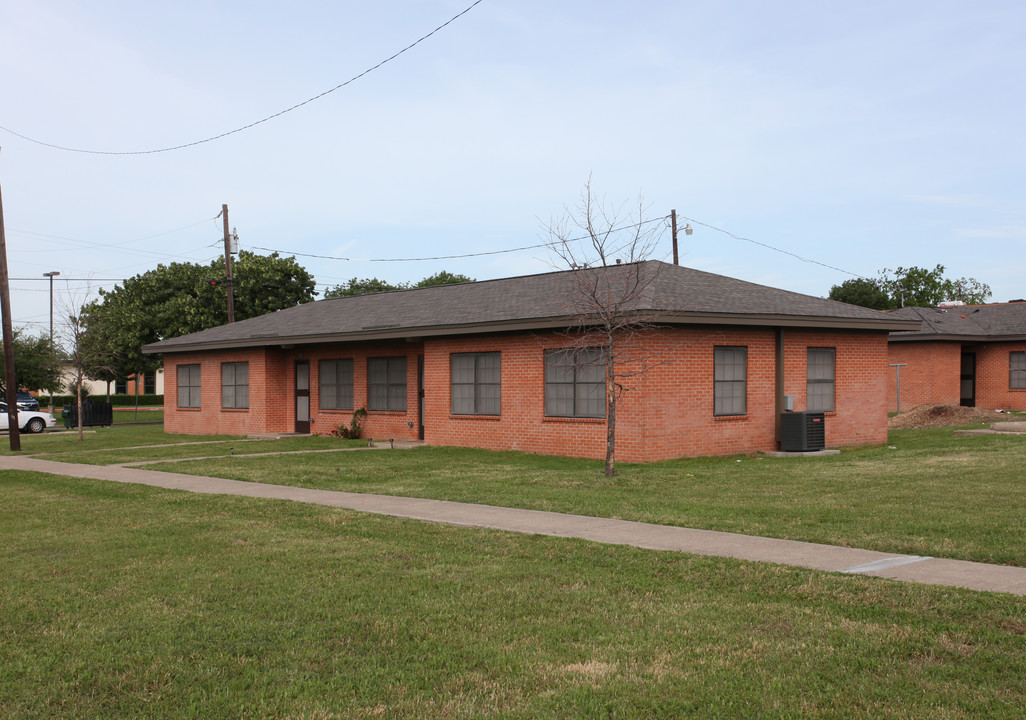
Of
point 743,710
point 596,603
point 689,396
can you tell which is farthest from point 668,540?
point 689,396

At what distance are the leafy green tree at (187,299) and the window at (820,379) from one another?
36313 millimetres

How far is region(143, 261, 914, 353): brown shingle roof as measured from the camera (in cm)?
1975

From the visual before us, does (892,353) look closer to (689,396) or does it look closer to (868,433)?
(868,433)

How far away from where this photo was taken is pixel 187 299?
5216 cm

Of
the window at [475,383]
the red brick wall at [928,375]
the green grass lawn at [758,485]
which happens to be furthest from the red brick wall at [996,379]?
the window at [475,383]

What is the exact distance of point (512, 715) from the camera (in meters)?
Answer: 4.80

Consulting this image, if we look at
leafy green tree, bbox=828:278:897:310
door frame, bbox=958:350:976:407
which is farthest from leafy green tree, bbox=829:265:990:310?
door frame, bbox=958:350:976:407

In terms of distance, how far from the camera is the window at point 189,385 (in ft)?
107

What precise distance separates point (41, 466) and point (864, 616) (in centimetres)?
1800

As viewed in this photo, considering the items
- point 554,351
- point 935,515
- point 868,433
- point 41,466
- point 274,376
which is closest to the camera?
point 935,515

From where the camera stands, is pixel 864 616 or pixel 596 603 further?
pixel 596 603

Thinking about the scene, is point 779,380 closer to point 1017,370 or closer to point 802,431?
point 802,431

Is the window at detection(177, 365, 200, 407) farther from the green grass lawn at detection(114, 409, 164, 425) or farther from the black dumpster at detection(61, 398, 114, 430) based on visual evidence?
the green grass lawn at detection(114, 409, 164, 425)

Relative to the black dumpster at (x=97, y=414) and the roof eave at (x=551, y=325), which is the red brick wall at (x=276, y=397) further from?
the black dumpster at (x=97, y=414)
